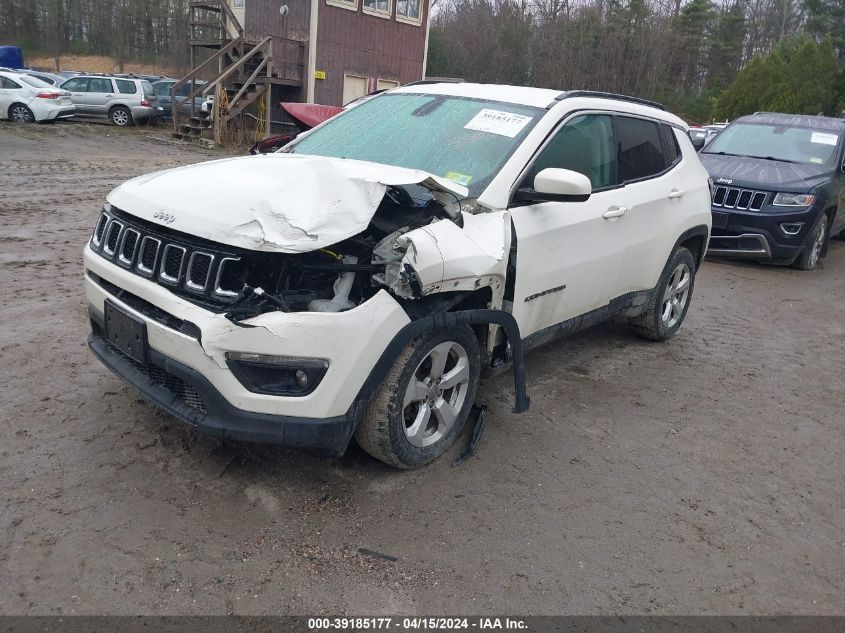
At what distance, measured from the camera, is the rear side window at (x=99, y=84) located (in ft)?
72.9

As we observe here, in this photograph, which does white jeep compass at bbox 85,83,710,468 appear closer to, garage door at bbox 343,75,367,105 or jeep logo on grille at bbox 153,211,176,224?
jeep logo on grille at bbox 153,211,176,224


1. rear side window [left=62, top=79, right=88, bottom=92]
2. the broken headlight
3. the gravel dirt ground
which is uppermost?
the broken headlight

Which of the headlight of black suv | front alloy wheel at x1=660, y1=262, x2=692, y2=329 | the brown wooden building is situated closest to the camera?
front alloy wheel at x1=660, y1=262, x2=692, y2=329

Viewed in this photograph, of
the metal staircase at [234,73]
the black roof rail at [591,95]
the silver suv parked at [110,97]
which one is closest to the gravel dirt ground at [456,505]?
the black roof rail at [591,95]

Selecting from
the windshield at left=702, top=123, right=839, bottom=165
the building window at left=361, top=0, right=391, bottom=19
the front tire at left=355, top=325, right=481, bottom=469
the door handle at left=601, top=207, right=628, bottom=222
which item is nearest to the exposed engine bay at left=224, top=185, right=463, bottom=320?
the front tire at left=355, top=325, right=481, bottom=469

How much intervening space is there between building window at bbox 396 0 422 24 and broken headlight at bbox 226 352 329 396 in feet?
74.4

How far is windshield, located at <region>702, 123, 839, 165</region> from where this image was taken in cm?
958

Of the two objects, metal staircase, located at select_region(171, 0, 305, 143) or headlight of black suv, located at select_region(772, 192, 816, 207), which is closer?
headlight of black suv, located at select_region(772, 192, 816, 207)

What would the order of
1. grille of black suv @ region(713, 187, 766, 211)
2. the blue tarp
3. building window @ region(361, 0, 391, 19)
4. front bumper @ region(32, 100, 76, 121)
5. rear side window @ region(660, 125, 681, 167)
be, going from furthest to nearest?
the blue tarp → building window @ region(361, 0, 391, 19) → front bumper @ region(32, 100, 76, 121) → grille of black suv @ region(713, 187, 766, 211) → rear side window @ region(660, 125, 681, 167)

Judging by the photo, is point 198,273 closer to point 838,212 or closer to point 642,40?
point 838,212

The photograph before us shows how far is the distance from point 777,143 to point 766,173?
3.43ft

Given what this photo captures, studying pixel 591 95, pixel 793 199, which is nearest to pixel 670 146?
pixel 591 95

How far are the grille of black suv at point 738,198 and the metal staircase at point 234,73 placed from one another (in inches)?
570

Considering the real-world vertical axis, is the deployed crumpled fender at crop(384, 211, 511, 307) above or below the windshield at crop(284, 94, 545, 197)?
below
